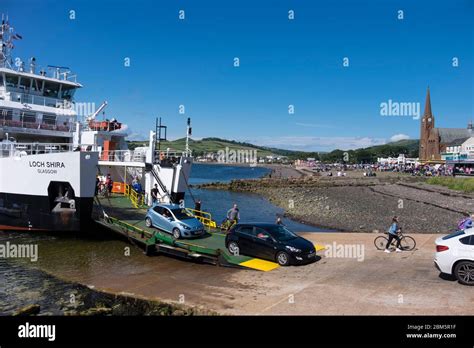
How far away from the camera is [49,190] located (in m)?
19.9

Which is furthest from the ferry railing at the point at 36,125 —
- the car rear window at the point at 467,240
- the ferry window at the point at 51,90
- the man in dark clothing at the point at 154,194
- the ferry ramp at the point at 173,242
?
the car rear window at the point at 467,240

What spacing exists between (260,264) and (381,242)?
18.9ft

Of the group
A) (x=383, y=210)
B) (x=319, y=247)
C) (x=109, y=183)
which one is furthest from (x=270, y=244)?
(x=383, y=210)

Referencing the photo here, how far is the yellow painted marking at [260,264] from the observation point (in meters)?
13.6

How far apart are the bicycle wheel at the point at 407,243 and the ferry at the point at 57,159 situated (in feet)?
40.1

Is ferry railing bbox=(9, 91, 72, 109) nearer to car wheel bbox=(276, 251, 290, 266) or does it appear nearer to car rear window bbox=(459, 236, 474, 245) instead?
car wheel bbox=(276, 251, 290, 266)

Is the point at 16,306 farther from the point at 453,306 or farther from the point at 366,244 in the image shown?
the point at 366,244

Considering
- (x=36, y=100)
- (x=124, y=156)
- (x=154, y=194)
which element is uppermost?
(x=36, y=100)

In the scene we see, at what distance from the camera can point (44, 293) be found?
42.2 feet

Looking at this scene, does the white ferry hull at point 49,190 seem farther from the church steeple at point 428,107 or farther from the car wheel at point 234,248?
the church steeple at point 428,107

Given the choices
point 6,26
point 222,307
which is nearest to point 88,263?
point 222,307

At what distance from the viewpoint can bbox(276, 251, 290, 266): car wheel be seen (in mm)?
13883

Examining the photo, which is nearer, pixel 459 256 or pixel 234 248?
pixel 459 256

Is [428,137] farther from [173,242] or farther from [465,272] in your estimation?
[465,272]
